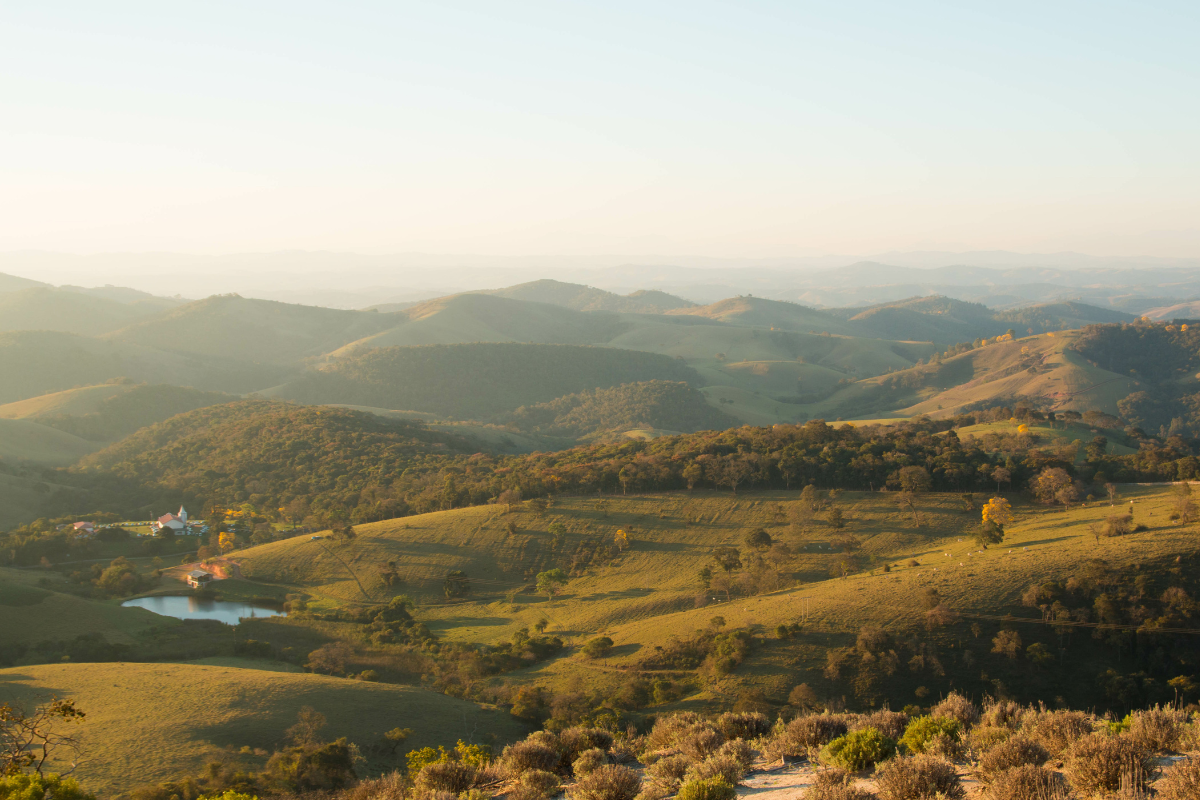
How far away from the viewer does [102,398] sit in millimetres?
141375

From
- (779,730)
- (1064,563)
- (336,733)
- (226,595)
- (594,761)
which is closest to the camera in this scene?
(594,761)

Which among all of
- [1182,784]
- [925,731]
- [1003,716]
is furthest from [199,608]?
[1182,784]

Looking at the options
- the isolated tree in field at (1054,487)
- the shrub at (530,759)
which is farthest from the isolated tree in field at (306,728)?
the isolated tree in field at (1054,487)

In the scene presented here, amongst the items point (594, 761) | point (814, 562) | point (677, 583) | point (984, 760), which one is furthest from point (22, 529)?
point (984, 760)

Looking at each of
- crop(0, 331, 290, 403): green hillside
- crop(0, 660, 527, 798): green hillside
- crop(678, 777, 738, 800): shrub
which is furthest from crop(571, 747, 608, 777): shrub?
crop(0, 331, 290, 403): green hillside

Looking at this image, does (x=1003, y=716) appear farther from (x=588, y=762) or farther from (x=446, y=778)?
(x=446, y=778)

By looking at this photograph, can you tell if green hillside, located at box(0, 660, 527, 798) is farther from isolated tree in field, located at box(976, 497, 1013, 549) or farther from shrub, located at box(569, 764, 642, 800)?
isolated tree in field, located at box(976, 497, 1013, 549)

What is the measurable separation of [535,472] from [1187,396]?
169997 millimetres

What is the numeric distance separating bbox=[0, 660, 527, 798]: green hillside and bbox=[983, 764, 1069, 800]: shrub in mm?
23652

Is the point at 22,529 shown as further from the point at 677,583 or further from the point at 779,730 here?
the point at 779,730

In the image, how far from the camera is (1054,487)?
194 feet

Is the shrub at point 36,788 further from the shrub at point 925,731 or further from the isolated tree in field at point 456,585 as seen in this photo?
the isolated tree in field at point 456,585

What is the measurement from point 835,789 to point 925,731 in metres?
4.56

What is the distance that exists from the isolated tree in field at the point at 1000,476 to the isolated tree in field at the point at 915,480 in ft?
16.3
